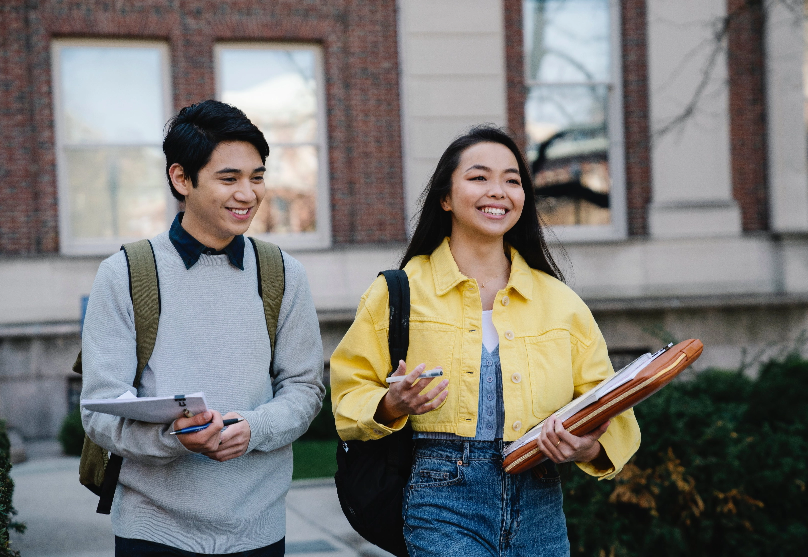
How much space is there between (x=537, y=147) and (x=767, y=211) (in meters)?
3.06

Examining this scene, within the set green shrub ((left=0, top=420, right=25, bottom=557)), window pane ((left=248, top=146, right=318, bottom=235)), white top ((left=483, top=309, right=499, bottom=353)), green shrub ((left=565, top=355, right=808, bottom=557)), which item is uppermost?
window pane ((left=248, top=146, right=318, bottom=235))

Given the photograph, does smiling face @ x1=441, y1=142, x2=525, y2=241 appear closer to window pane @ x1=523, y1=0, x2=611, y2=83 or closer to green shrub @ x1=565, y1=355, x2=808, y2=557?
green shrub @ x1=565, y1=355, x2=808, y2=557

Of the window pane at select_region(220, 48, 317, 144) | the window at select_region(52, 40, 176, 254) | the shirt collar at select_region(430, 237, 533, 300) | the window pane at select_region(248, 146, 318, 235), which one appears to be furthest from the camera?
the window pane at select_region(248, 146, 318, 235)

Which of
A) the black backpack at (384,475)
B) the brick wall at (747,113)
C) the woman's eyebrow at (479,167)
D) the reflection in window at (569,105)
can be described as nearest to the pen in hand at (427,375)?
the black backpack at (384,475)

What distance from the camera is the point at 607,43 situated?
1065 cm

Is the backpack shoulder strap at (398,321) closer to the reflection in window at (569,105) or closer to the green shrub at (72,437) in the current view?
the green shrub at (72,437)

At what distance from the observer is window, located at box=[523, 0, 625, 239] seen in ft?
34.6

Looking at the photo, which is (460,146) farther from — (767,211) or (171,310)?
(767,211)

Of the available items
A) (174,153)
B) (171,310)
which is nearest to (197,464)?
(171,310)

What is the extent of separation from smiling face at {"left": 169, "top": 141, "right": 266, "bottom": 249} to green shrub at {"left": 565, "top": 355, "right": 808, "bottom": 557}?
109 inches

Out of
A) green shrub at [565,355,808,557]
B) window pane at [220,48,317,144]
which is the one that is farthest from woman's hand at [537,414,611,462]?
window pane at [220,48,317,144]

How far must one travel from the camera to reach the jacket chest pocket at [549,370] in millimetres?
2576

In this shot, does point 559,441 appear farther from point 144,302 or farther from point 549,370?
point 144,302

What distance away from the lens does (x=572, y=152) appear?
1073 cm
